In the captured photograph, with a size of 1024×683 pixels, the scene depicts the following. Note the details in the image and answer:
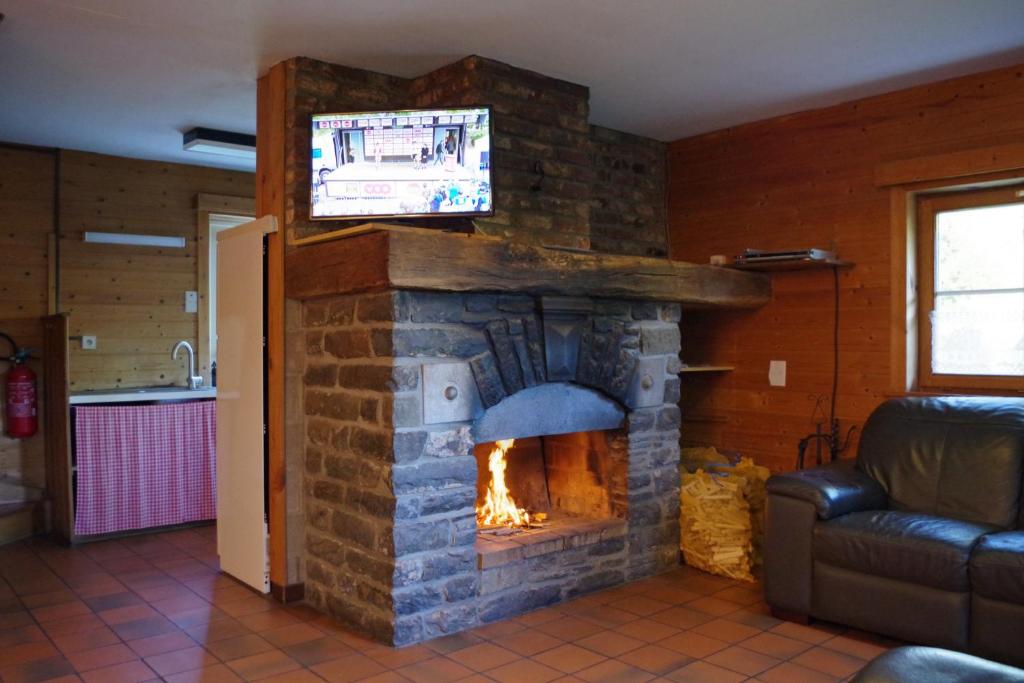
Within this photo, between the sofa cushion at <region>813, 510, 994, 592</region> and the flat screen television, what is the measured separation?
1935 millimetres

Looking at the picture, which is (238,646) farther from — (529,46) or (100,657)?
(529,46)

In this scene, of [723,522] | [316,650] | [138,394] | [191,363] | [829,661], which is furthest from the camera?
[191,363]

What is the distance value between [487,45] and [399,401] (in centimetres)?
158

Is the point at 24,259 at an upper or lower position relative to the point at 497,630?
upper

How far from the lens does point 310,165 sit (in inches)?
137

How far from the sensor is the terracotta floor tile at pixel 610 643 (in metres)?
3.08

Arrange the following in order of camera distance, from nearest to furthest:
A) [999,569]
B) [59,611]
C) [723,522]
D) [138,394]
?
[999,569]
[59,611]
[723,522]
[138,394]

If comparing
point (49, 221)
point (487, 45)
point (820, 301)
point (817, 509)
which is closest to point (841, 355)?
point (820, 301)

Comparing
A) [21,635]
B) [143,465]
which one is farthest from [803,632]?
[143,465]

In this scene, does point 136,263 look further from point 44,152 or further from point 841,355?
point 841,355

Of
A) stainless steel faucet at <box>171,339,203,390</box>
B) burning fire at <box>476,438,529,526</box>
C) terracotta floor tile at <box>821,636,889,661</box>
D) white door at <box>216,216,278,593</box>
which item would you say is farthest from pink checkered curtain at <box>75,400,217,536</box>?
terracotta floor tile at <box>821,636,889,661</box>

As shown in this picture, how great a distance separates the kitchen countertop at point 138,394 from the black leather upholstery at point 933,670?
407 cm

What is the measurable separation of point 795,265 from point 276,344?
2670 millimetres

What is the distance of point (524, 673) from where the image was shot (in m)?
2.87
